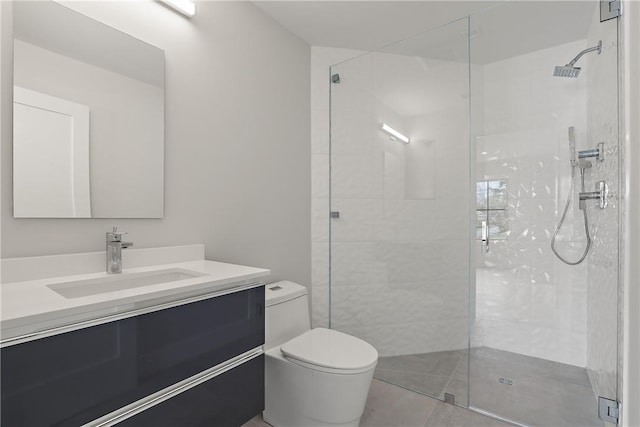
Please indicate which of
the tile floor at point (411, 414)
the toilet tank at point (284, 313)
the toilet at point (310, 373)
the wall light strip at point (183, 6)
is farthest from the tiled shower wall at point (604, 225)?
the wall light strip at point (183, 6)

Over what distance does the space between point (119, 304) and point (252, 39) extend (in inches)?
66.7

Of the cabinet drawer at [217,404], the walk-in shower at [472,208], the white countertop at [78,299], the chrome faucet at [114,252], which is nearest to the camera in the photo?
the white countertop at [78,299]

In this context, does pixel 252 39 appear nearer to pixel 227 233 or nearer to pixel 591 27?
pixel 227 233

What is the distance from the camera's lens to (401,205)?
220cm

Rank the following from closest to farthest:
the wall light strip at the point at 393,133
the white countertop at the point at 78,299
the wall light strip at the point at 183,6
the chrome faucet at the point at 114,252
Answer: the white countertop at the point at 78,299
the chrome faucet at the point at 114,252
the wall light strip at the point at 183,6
the wall light strip at the point at 393,133

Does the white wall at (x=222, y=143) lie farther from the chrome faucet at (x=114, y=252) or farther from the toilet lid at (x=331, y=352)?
the toilet lid at (x=331, y=352)

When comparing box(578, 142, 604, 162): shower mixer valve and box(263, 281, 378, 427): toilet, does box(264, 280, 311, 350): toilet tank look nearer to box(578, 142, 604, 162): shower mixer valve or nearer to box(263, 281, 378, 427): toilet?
box(263, 281, 378, 427): toilet

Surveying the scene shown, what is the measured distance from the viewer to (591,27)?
6.75 feet

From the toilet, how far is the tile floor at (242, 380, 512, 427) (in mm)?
214

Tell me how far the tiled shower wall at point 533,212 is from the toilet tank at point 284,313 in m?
1.26

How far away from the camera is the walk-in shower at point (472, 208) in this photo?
79.7 inches

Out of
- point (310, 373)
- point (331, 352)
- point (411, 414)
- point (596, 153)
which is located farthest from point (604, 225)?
point (310, 373)

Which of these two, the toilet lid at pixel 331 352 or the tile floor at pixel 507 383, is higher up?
Answer: the toilet lid at pixel 331 352

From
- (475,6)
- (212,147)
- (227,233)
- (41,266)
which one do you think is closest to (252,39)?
(212,147)
